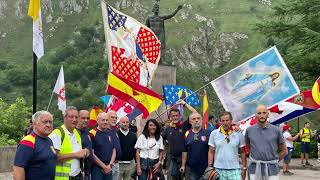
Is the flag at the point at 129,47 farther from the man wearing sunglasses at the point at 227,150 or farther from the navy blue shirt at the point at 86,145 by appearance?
the man wearing sunglasses at the point at 227,150

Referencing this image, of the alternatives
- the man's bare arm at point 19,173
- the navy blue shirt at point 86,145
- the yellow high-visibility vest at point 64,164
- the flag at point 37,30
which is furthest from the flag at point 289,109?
the flag at point 37,30

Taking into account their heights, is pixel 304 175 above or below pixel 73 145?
below

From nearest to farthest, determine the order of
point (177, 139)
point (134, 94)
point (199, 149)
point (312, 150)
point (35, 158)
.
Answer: point (35, 158), point (199, 149), point (177, 139), point (134, 94), point (312, 150)

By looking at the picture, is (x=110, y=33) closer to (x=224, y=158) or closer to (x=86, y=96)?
(x=224, y=158)

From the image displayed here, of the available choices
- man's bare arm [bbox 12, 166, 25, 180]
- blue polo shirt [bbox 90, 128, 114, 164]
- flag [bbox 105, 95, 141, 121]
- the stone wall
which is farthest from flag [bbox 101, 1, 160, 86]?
man's bare arm [bbox 12, 166, 25, 180]

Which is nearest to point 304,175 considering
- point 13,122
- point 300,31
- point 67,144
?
point 67,144

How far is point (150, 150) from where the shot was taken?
934 centimetres

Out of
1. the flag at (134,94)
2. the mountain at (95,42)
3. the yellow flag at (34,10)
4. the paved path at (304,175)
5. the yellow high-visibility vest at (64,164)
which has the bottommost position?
the paved path at (304,175)

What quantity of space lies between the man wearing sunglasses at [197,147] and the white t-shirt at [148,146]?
736mm

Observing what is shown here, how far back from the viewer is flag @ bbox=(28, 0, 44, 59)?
12.8 metres

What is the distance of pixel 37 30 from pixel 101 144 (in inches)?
216

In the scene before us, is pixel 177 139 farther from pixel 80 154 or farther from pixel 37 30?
pixel 37 30

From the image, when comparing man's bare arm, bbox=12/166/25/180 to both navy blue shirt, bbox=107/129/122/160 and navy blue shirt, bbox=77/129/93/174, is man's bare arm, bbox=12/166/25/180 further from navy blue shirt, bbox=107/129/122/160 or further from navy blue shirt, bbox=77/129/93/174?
navy blue shirt, bbox=107/129/122/160

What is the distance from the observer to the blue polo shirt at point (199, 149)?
8.53 metres
